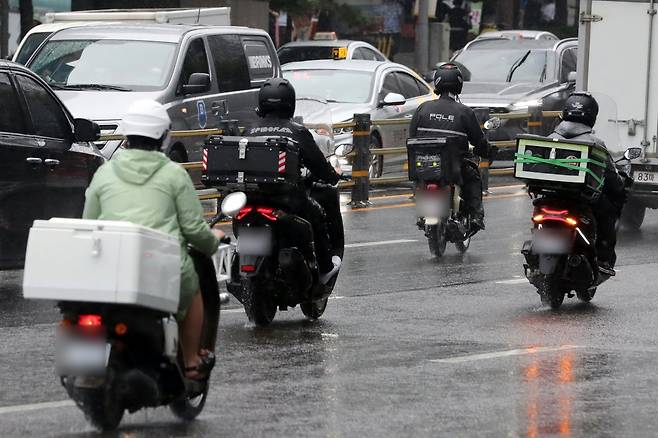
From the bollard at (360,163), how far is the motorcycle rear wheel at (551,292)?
25.2 feet

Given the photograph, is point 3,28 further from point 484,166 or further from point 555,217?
point 555,217

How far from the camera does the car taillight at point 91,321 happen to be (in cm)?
750

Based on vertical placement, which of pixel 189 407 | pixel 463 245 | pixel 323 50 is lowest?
pixel 463 245

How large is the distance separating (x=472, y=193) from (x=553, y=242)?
151 inches

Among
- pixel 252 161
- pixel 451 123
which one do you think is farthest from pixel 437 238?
pixel 252 161

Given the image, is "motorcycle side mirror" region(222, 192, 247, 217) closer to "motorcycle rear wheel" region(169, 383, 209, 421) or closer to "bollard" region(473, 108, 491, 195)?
"motorcycle rear wheel" region(169, 383, 209, 421)


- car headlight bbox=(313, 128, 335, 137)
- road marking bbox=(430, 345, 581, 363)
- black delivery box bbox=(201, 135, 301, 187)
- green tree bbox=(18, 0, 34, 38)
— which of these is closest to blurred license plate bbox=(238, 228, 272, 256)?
black delivery box bbox=(201, 135, 301, 187)

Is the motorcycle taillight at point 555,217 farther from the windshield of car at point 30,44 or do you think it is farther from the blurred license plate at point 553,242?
the windshield of car at point 30,44

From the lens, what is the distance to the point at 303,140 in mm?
11547

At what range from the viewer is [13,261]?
12562 millimetres

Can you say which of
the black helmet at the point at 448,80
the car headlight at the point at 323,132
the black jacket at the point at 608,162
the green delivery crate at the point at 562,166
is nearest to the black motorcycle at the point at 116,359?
the green delivery crate at the point at 562,166

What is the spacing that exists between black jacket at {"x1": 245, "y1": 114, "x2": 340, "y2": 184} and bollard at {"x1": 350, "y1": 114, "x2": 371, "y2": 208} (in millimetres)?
8821

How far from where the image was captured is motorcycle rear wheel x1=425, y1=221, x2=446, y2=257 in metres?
15.9

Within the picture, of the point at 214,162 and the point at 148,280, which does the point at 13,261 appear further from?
the point at 148,280
